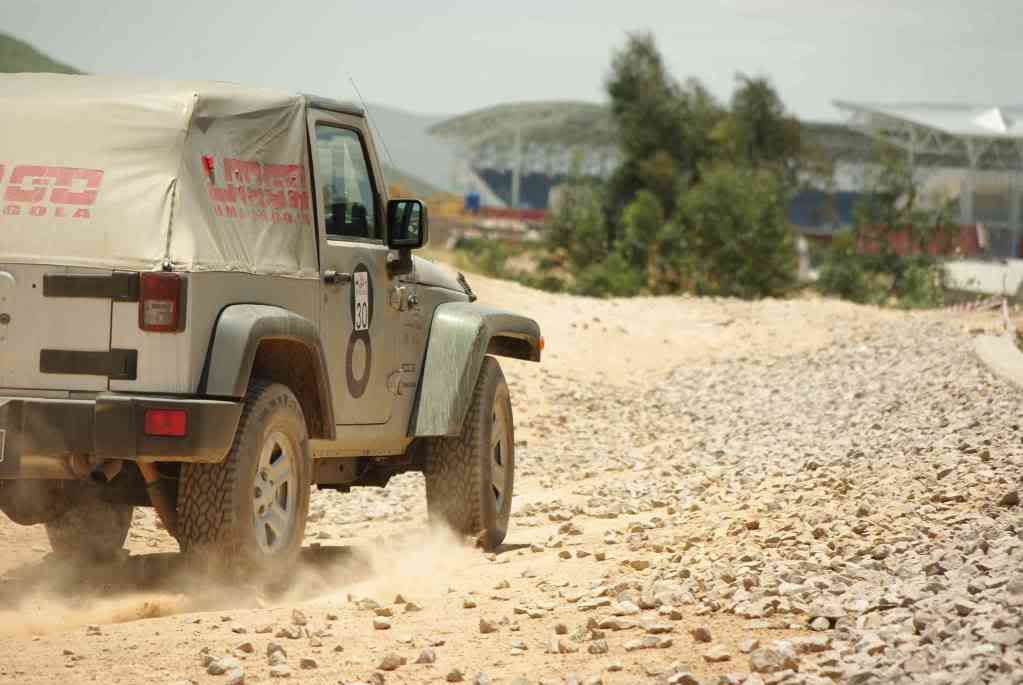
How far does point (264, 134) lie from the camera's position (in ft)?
24.0

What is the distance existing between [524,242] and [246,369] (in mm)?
65821

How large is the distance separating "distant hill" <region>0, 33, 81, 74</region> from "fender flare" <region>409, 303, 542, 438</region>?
64.3 m

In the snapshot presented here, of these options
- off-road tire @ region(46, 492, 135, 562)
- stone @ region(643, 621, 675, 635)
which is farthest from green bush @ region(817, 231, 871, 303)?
stone @ region(643, 621, 675, 635)

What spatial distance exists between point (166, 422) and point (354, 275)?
1740mm

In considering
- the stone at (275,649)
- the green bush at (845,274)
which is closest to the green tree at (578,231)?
the green bush at (845,274)

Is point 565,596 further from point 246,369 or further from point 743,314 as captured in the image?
point 743,314

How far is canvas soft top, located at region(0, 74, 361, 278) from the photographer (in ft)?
21.7

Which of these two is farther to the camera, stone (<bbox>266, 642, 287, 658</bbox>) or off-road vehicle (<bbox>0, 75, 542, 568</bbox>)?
off-road vehicle (<bbox>0, 75, 542, 568</bbox>)

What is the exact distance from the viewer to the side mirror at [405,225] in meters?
8.34

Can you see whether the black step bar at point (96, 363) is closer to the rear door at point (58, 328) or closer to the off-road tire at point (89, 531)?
the rear door at point (58, 328)

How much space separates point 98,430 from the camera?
6395 mm

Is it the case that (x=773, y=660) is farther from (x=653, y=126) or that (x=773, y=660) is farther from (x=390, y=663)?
(x=653, y=126)

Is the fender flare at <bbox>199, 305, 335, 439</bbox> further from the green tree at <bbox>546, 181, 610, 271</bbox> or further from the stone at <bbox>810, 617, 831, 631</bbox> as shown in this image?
the green tree at <bbox>546, 181, 610, 271</bbox>

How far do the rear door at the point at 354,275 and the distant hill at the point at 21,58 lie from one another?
64854 millimetres
